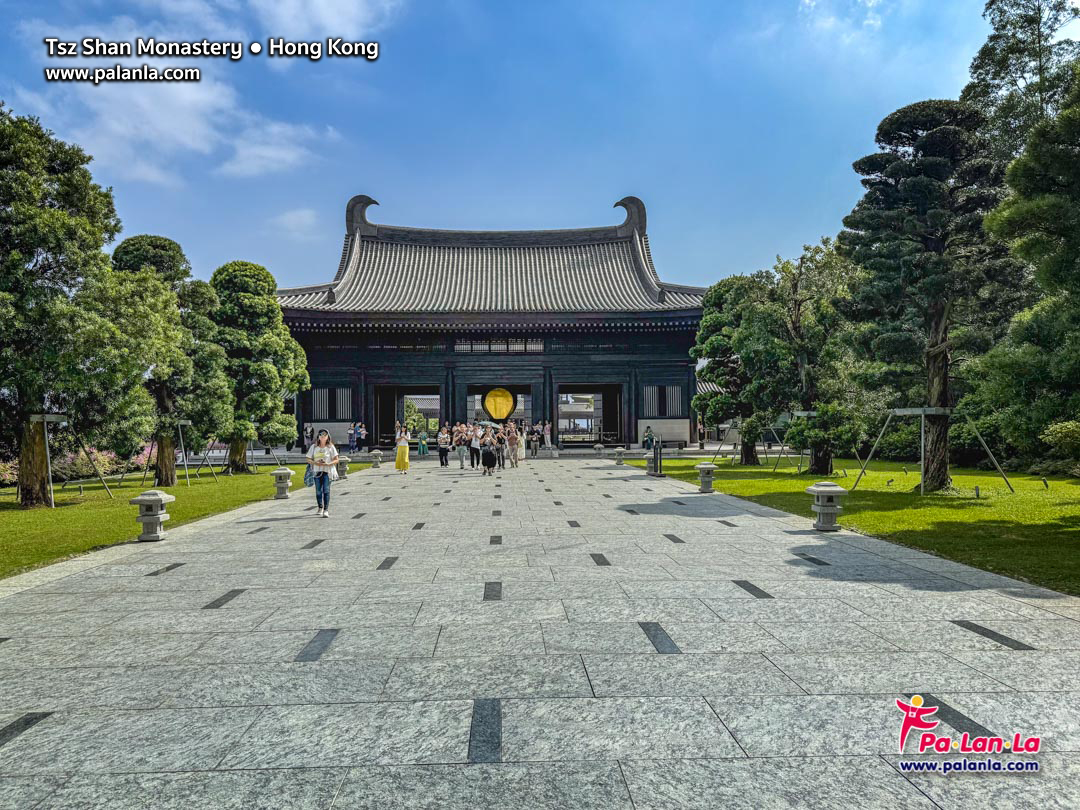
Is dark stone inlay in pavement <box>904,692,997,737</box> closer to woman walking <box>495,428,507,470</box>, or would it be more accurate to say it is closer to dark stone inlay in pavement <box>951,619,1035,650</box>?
dark stone inlay in pavement <box>951,619,1035,650</box>

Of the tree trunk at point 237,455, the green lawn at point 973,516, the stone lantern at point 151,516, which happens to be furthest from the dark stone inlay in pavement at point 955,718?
the tree trunk at point 237,455

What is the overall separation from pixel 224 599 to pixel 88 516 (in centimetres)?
792

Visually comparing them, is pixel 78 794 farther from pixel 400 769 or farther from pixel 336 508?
pixel 336 508

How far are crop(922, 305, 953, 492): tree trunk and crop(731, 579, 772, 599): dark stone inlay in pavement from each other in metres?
9.67

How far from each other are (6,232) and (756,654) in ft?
48.3

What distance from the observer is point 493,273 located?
123 ft

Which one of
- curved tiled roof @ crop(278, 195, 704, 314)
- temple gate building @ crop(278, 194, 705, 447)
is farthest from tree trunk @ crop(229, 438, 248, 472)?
curved tiled roof @ crop(278, 195, 704, 314)

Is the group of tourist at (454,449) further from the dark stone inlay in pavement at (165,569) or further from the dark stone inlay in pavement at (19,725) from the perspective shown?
the dark stone inlay in pavement at (19,725)

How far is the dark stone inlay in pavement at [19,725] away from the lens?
10.5 ft

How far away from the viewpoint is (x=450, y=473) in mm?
21062

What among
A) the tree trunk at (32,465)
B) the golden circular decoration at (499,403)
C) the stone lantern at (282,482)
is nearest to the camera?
the tree trunk at (32,465)

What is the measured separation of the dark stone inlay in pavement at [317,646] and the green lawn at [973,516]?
631 centimetres

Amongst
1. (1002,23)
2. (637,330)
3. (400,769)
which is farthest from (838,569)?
(1002,23)

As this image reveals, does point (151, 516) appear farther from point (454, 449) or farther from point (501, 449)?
point (454, 449)
